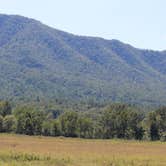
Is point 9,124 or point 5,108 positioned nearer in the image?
point 9,124

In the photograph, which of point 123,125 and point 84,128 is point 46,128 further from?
point 123,125

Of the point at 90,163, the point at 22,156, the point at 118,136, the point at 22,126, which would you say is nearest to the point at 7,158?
the point at 22,156

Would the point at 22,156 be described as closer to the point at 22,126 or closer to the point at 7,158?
the point at 7,158

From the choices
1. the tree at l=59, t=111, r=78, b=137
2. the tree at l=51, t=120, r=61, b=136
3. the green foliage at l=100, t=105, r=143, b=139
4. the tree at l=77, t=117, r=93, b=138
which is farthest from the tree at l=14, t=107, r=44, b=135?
the green foliage at l=100, t=105, r=143, b=139

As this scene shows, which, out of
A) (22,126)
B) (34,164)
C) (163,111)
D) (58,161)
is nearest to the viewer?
(34,164)

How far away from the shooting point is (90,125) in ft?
350

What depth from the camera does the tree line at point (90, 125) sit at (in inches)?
3979

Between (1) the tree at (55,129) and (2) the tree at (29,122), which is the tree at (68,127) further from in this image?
(2) the tree at (29,122)

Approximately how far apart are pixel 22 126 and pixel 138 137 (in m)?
25.2

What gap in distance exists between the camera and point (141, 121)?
10656 cm

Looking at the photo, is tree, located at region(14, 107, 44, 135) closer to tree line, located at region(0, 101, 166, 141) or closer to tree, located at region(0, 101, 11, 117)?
tree line, located at region(0, 101, 166, 141)

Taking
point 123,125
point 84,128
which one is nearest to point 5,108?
point 84,128

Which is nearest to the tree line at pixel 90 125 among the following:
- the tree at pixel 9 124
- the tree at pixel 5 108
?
the tree at pixel 9 124

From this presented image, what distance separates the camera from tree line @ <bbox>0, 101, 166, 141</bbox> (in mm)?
101062
